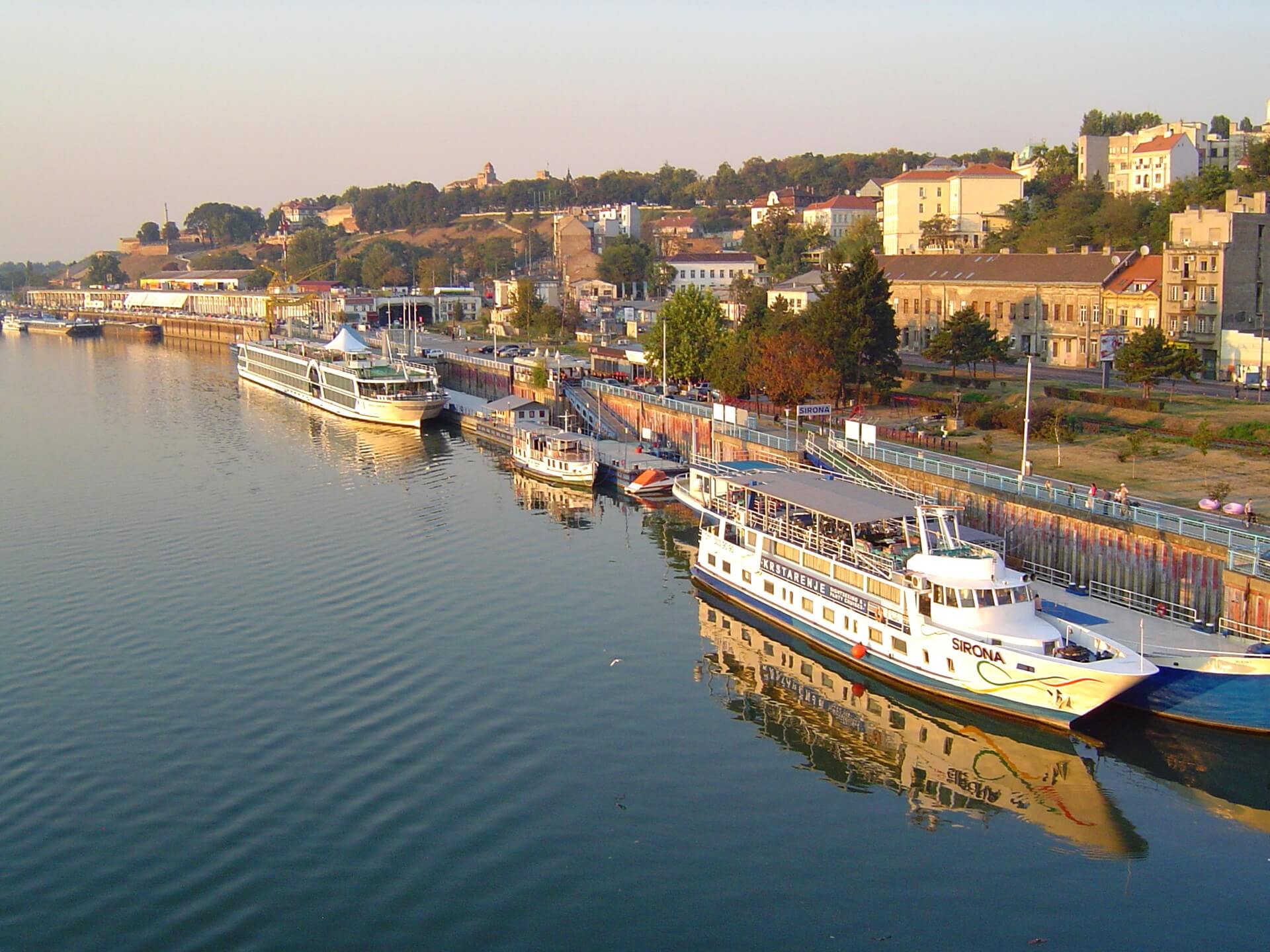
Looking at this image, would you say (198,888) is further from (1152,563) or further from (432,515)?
(432,515)

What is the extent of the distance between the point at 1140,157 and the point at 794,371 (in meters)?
72.6

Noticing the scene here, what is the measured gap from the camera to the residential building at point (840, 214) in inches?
5812

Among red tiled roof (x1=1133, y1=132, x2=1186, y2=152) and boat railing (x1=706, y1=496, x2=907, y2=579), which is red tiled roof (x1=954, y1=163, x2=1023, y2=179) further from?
boat railing (x1=706, y1=496, x2=907, y2=579)

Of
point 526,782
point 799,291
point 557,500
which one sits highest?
Result: point 799,291

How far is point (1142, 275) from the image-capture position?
7206cm

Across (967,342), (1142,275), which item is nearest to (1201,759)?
(967,342)

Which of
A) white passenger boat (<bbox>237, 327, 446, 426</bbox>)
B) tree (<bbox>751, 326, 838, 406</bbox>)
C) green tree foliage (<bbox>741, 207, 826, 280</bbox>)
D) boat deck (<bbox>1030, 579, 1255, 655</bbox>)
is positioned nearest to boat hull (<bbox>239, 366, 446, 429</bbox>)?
white passenger boat (<bbox>237, 327, 446, 426</bbox>)

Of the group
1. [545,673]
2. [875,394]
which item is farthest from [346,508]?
[875,394]

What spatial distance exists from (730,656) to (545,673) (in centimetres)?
579

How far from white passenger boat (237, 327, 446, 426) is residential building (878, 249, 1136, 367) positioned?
102ft

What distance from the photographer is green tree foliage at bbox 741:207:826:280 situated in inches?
5207

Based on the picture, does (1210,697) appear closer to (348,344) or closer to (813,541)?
(813,541)

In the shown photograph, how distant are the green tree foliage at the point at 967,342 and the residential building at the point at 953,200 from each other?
4700cm

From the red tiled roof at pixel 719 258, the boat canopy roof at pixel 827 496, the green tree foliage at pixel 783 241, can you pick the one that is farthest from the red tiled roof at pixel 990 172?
the boat canopy roof at pixel 827 496
